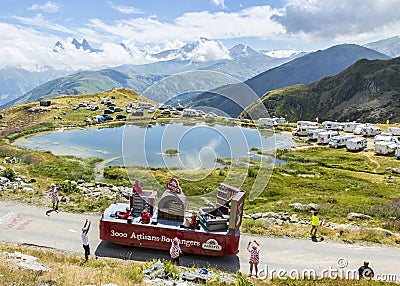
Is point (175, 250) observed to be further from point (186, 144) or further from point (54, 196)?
point (54, 196)

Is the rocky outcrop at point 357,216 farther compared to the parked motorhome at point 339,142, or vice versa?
the parked motorhome at point 339,142

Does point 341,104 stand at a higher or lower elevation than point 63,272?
higher

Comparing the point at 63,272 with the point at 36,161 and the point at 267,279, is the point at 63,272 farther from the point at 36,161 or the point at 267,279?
the point at 36,161

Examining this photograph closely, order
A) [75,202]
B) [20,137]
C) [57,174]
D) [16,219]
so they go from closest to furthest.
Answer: [16,219] < [75,202] < [57,174] < [20,137]

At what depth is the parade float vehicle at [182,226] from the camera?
16.7 meters

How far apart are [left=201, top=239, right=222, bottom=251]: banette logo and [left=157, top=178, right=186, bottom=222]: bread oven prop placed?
1808 mm

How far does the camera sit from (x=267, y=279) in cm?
1596

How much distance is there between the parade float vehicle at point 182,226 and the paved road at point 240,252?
0.68m

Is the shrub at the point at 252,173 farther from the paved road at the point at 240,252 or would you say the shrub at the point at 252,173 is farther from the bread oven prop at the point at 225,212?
the bread oven prop at the point at 225,212

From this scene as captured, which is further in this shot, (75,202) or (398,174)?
(398,174)

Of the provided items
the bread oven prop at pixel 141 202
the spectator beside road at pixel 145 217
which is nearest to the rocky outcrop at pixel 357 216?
the bread oven prop at pixel 141 202

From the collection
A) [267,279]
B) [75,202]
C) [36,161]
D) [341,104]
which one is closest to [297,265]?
[267,279]

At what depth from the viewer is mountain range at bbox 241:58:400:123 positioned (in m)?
155

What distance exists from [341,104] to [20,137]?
504 ft
